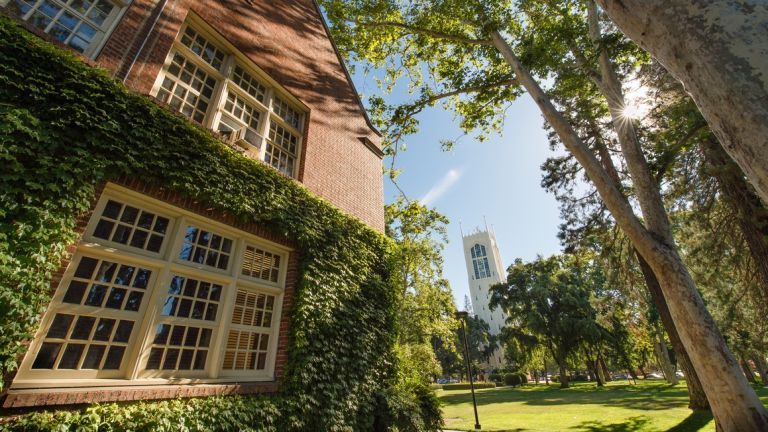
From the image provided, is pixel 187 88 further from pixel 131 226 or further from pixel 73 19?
pixel 131 226

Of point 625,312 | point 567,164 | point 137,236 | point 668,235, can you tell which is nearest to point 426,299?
point 625,312

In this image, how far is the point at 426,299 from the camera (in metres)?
25.0

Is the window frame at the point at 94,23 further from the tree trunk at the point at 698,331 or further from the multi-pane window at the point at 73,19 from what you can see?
the tree trunk at the point at 698,331

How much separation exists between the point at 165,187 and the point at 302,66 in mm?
5722

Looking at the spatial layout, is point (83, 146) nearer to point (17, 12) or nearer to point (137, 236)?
point (137, 236)

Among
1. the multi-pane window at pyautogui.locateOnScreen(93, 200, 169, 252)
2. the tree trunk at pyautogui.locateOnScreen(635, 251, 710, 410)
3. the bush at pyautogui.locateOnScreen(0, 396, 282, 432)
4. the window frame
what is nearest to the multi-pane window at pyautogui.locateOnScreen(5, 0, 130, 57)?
the window frame

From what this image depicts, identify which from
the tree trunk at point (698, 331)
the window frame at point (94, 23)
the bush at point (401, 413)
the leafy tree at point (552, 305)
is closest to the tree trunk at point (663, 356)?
the leafy tree at point (552, 305)

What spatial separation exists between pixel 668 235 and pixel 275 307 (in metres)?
7.37

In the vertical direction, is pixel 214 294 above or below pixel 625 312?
below

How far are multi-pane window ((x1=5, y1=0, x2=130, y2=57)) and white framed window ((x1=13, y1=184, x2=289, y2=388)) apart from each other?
8.85 ft

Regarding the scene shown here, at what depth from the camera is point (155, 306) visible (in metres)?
4.33

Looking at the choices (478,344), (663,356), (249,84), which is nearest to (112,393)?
(249,84)

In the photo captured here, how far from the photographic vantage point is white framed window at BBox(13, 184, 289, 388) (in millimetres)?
3660

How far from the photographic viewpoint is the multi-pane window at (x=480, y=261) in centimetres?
8888
